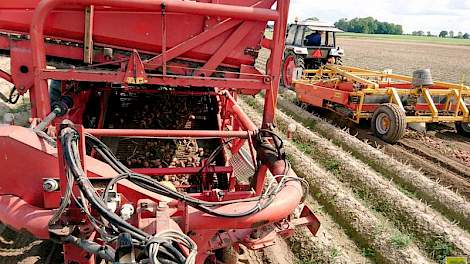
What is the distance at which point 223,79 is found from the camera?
3680 millimetres

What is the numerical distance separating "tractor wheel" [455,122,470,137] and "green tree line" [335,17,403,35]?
104916 millimetres

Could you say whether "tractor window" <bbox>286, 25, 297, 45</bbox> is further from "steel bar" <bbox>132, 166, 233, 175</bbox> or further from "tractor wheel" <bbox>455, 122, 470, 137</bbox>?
"steel bar" <bbox>132, 166, 233, 175</bbox>

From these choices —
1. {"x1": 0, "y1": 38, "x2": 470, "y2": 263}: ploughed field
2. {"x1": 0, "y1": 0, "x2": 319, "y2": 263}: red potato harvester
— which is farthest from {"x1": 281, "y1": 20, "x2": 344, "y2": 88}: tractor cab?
{"x1": 0, "y1": 0, "x2": 319, "y2": 263}: red potato harvester

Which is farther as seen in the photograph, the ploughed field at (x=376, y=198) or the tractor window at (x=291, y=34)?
the tractor window at (x=291, y=34)

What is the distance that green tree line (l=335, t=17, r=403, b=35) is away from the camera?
359 ft

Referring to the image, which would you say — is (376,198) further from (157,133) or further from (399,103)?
(157,133)

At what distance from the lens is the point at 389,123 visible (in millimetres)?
7586

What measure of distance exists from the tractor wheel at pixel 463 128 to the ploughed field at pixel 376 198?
19cm

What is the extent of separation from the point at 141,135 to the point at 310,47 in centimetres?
1073

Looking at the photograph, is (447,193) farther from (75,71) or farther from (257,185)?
(75,71)

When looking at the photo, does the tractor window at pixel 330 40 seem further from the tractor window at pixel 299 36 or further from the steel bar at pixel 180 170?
the steel bar at pixel 180 170

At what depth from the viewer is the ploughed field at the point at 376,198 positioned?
4258mm

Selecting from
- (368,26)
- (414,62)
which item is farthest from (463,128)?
(368,26)

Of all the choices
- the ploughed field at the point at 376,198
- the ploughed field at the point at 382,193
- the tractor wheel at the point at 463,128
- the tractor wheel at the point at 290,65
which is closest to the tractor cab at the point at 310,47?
the tractor wheel at the point at 290,65
